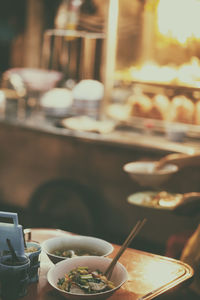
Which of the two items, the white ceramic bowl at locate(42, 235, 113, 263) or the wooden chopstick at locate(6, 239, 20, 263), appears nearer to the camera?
the wooden chopstick at locate(6, 239, 20, 263)

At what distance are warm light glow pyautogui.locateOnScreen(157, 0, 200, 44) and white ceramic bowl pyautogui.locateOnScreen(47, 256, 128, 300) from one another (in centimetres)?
345

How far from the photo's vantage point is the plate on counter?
3155 mm

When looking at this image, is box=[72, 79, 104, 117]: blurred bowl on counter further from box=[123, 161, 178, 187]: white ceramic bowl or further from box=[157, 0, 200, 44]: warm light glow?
box=[123, 161, 178, 187]: white ceramic bowl

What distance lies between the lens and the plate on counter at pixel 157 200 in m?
3.16

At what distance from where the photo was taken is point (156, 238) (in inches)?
200

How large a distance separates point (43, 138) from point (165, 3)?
6.25 ft

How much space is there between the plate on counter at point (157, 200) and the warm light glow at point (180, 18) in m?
2.48

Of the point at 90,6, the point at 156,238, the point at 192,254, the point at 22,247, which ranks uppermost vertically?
the point at 90,6

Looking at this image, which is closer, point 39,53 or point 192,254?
point 192,254

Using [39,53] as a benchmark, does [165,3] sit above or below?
above

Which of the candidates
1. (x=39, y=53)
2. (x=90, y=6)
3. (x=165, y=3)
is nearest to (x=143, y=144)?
(x=165, y=3)

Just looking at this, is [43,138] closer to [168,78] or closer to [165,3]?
[168,78]

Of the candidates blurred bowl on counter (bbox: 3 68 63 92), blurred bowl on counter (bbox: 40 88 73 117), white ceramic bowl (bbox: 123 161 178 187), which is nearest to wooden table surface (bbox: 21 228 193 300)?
white ceramic bowl (bbox: 123 161 178 187)

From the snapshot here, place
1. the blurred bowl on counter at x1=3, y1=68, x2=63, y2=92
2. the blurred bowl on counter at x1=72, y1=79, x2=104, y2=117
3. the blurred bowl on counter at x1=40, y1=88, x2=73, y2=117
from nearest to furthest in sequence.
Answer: the blurred bowl on counter at x1=72, y1=79, x2=104, y2=117 < the blurred bowl on counter at x1=40, y1=88, x2=73, y2=117 < the blurred bowl on counter at x1=3, y1=68, x2=63, y2=92
